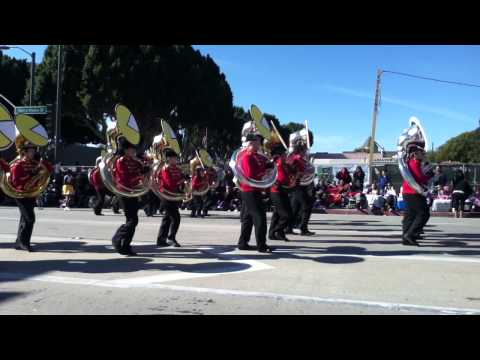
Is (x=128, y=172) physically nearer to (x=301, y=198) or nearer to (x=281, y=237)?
(x=281, y=237)

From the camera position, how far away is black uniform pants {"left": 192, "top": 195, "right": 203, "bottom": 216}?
17.1 meters

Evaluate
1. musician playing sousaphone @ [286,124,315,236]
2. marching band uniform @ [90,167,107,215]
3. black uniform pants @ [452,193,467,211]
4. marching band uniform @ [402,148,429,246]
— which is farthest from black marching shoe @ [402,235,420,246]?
marching band uniform @ [90,167,107,215]

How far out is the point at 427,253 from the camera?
8414mm

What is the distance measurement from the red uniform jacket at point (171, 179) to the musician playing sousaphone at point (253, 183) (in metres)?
1.23

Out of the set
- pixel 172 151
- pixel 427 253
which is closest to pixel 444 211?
pixel 427 253

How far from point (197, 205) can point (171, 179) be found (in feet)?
27.4

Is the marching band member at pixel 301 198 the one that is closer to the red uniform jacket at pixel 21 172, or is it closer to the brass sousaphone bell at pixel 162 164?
the brass sousaphone bell at pixel 162 164

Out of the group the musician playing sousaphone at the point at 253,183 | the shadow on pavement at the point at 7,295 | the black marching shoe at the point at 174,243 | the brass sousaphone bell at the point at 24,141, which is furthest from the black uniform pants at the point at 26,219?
the musician playing sousaphone at the point at 253,183

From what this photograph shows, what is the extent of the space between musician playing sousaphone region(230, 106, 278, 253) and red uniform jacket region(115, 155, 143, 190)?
5.48 feet

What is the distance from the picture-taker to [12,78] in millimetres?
42125

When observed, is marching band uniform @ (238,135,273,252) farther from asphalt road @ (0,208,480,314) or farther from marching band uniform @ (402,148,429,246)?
marching band uniform @ (402,148,429,246)

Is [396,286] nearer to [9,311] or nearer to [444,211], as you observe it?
[9,311]

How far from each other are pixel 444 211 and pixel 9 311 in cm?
1786

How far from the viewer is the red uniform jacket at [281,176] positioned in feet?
32.9
